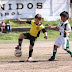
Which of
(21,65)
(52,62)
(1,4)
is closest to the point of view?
(21,65)

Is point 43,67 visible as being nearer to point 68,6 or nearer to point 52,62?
point 52,62

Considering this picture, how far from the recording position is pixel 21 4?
4441 cm

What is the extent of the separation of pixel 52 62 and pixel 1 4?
33826 mm

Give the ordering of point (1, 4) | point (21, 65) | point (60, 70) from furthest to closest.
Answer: point (1, 4)
point (21, 65)
point (60, 70)

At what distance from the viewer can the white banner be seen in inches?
1735

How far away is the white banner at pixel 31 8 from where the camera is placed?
44062 millimetres

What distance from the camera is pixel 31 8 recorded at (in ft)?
147

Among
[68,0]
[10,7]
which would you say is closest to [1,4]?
[10,7]

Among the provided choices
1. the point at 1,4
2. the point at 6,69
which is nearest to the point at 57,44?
the point at 6,69

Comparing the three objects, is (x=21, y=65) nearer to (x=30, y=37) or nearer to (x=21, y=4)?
(x=30, y=37)

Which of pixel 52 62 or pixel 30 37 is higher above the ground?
pixel 30 37

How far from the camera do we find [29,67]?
932cm

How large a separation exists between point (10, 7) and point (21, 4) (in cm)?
147

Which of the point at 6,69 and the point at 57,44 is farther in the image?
the point at 57,44
